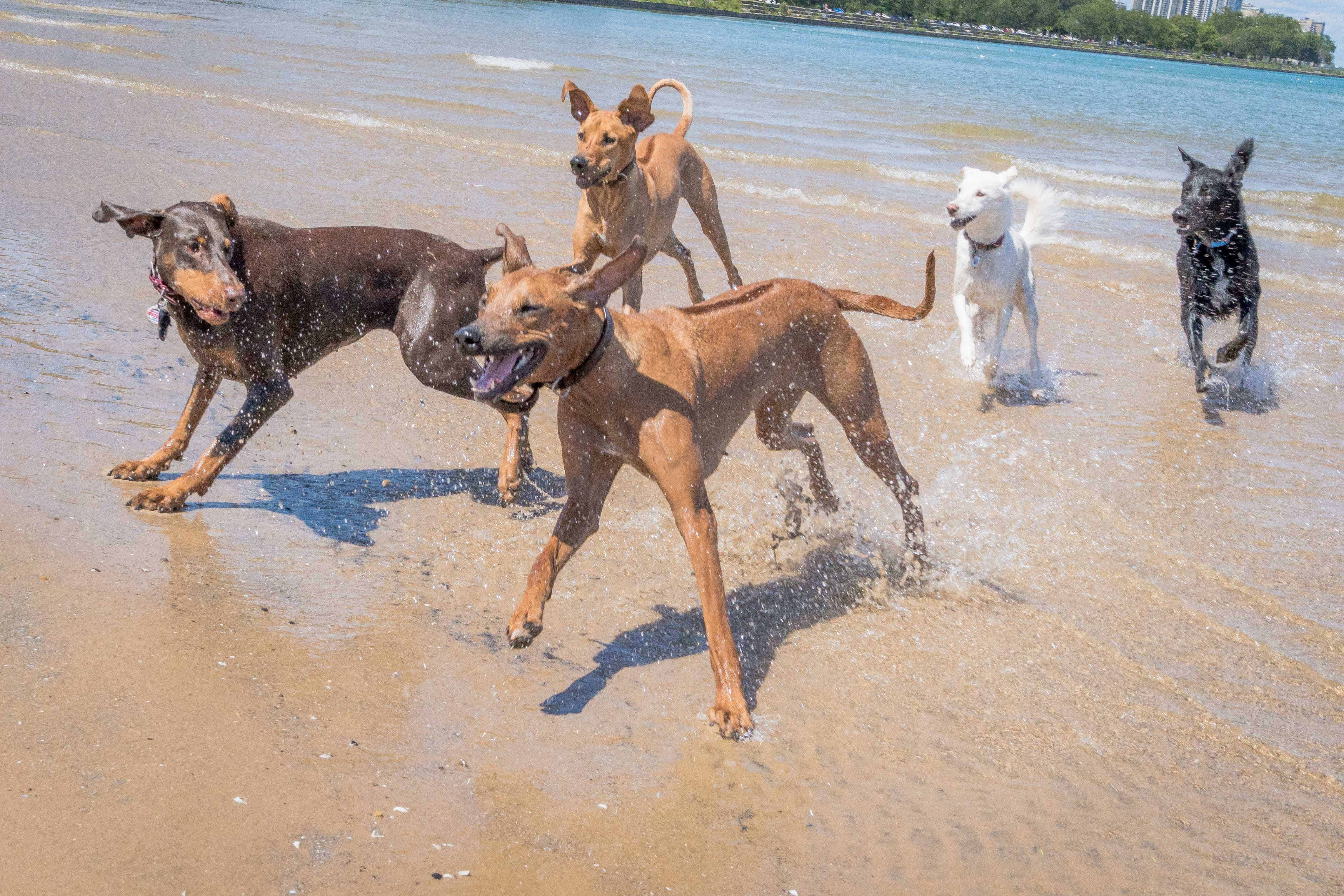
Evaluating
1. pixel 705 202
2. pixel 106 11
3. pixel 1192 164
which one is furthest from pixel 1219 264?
pixel 106 11

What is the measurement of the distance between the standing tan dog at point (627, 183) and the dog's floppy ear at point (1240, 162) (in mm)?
3804

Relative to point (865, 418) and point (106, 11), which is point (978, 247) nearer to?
point (865, 418)

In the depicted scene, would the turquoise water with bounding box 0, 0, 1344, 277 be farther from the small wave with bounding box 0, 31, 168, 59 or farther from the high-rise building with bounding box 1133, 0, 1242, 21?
the high-rise building with bounding box 1133, 0, 1242, 21

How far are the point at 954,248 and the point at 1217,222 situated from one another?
12.1 ft

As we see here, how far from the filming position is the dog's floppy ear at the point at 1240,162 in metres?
8.31

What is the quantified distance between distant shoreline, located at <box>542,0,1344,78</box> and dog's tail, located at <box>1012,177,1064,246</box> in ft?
226

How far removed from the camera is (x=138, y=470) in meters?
4.79

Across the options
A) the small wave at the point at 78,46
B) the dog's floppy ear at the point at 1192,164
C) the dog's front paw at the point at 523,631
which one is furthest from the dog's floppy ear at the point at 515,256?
Result: the small wave at the point at 78,46

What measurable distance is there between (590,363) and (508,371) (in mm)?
305

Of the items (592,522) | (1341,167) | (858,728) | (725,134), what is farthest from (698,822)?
(1341,167)

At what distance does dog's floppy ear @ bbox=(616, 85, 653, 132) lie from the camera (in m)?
6.73

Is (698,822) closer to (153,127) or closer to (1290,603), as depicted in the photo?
(1290,603)

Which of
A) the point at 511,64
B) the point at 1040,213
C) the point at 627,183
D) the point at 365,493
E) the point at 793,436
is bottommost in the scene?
the point at 365,493

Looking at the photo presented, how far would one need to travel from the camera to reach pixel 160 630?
12.0 feet
